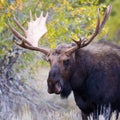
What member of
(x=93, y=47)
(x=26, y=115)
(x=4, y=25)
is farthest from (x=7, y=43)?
(x=93, y=47)

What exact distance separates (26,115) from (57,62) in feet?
7.49

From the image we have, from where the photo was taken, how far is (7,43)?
13.3 m

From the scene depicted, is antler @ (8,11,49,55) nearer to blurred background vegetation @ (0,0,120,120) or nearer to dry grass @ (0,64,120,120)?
blurred background vegetation @ (0,0,120,120)

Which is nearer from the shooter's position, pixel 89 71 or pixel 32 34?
pixel 89 71

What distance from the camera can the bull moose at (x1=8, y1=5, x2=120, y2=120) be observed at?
1065cm

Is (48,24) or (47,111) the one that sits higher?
(48,24)

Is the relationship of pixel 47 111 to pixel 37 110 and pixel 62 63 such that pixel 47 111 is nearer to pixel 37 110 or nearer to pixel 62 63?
pixel 37 110

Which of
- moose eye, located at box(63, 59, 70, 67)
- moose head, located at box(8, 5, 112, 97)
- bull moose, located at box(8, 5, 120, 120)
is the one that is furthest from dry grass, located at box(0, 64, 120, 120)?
moose eye, located at box(63, 59, 70, 67)

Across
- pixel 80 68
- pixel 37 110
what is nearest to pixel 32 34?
pixel 80 68

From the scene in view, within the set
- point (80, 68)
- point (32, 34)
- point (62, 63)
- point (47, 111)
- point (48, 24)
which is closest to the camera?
point (62, 63)

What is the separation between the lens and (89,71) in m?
11.0

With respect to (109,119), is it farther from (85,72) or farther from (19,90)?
(19,90)

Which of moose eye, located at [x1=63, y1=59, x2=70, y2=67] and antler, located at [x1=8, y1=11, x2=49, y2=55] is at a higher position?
antler, located at [x1=8, y1=11, x2=49, y2=55]

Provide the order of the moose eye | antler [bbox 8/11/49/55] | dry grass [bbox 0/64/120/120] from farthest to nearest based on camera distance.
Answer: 1. dry grass [bbox 0/64/120/120]
2. antler [bbox 8/11/49/55]
3. the moose eye
